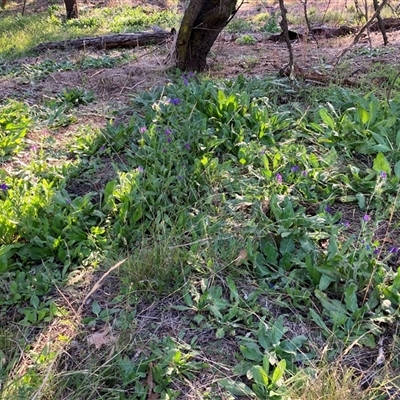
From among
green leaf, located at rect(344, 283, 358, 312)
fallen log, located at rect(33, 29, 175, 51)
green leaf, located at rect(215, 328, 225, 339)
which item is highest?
fallen log, located at rect(33, 29, 175, 51)

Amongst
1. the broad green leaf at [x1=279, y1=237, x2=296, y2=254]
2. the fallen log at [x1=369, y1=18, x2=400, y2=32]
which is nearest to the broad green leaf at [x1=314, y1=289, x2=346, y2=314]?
the broad green leaf at [x1=279, y1=237, x2=296, y2=254]

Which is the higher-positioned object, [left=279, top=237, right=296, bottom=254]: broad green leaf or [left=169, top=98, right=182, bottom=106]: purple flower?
[left=169, top=98, right=182, bottom=106]: purple flower

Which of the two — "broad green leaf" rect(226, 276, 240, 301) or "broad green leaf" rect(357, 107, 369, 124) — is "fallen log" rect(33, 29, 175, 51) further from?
"broad green leaf" rect(226, 276, 240, 301)

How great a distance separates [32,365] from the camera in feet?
6.04

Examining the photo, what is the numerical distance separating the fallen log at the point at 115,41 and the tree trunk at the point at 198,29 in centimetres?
225

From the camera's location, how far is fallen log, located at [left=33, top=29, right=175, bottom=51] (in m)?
7.23

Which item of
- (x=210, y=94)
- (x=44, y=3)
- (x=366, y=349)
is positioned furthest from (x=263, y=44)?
(x=44, y=3)

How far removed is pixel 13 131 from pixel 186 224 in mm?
1770

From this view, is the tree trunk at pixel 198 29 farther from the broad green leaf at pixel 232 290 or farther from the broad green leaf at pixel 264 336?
the broad green leaf at pixel 264 336

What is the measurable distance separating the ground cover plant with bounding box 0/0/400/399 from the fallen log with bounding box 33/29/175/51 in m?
3.93

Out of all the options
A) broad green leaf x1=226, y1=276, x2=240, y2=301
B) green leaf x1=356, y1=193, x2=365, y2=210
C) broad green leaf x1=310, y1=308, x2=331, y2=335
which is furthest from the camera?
green leaf x1=356, y1=193, x2=365, y2=210

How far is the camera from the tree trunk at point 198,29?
4871mm

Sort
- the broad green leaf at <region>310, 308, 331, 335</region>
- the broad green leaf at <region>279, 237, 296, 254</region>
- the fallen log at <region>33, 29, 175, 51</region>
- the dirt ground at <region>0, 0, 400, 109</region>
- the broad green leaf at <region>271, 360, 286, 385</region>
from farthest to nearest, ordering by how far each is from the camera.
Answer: the fallen log at <region>33, 29, 175, 51</region> → the dirt ground at <region>0, 0, 400, 109</region> → the broad green leaf at <region>279, 237, 296, 254</region> → the broad green leaf at <region>310, 308, 331, 335</region> → the broad green leaf at <region>271, 360, 286, 385</region>

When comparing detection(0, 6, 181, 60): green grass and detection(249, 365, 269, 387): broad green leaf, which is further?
detection(0, 6, 181, 60): green grass
